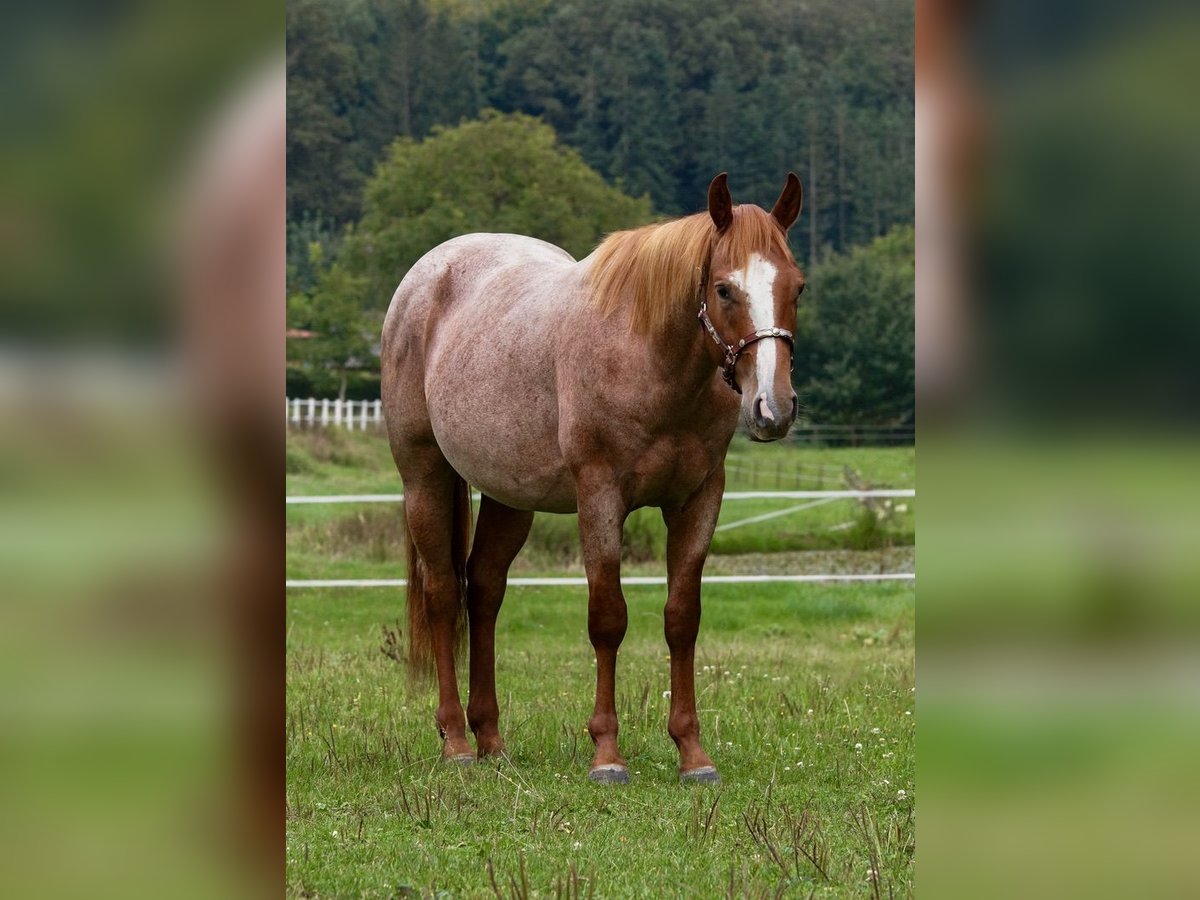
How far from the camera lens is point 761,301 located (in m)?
4.56

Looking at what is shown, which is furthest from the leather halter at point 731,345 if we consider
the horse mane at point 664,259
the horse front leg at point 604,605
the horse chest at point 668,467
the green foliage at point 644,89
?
the green foliage at point 644,89

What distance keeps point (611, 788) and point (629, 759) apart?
63 cm

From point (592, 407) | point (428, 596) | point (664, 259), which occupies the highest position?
point (664, 259)

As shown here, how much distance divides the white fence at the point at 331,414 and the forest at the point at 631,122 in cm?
120

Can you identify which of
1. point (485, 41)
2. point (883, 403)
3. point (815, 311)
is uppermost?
point (485, 41)

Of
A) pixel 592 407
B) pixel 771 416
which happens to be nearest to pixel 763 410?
pixel 771 416

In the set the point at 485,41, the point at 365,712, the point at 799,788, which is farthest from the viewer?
the point at 485,41
